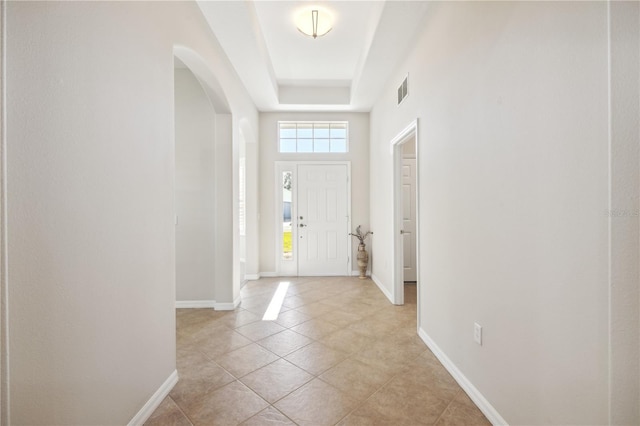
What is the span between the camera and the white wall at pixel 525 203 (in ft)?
3.29

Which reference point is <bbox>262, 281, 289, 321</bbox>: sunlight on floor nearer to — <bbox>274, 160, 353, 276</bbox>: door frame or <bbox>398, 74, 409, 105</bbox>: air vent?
<bbox>274, 160, 353, 276</bbox>: door frame

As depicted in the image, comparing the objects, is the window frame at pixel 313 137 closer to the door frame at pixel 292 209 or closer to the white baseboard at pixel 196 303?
the door frame at pixel 292 209

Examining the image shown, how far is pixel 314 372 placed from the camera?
2.04 meters

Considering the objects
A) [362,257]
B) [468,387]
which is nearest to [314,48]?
[362,257]

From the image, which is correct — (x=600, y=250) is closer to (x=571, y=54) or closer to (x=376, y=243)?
(x=571, y=54)

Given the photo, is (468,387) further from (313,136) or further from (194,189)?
(313,136)

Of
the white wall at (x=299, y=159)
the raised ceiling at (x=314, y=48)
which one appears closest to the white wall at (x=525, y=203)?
the raised ceiling at (x=314, y=48)

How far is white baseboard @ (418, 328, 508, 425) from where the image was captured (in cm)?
154

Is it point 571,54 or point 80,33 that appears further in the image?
point 80,33

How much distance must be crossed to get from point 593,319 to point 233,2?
9.63ft

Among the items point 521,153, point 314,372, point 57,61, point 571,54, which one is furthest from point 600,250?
point 57,61

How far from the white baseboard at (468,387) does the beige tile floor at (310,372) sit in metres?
0.04

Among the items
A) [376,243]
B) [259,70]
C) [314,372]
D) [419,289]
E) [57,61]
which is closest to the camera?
[57,61]

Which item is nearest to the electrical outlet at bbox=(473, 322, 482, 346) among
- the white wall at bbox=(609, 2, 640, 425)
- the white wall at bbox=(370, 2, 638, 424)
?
the white wall at bbox=(370, 2, 638, 424)
